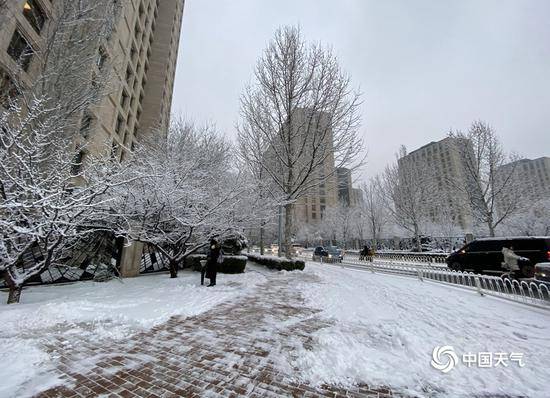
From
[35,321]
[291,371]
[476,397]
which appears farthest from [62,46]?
[476,397]

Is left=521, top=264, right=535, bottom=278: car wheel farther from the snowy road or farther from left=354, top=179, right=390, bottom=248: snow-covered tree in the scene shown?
left=354, top=179, right=390, bottom=248: snow-covered tree

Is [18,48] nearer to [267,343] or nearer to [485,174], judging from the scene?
[267,343]

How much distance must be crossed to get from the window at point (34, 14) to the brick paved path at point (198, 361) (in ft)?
65.4

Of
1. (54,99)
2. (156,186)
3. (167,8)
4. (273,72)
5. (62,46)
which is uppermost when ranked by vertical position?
(167,8)

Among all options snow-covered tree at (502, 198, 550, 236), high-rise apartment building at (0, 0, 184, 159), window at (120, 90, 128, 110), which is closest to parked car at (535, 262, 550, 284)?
high-rise apartment building at (0, 0, 184, 159)

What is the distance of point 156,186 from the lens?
8766 millimetres

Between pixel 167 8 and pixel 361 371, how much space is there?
52701 mm

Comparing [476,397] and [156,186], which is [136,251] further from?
[476,397]

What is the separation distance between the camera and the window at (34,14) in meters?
14.6

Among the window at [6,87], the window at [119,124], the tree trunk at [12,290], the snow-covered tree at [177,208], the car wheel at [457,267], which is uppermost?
the window at [119,124]

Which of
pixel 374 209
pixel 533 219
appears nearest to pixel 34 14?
pixel 374 209

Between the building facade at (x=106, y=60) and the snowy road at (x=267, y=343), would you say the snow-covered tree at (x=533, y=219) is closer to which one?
the snowy road at (x=267, y=343)

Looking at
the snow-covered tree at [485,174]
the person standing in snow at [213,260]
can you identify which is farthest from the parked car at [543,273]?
the snow-covered tree at [485,174]

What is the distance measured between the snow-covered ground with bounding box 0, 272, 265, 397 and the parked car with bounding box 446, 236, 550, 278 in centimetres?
1054
